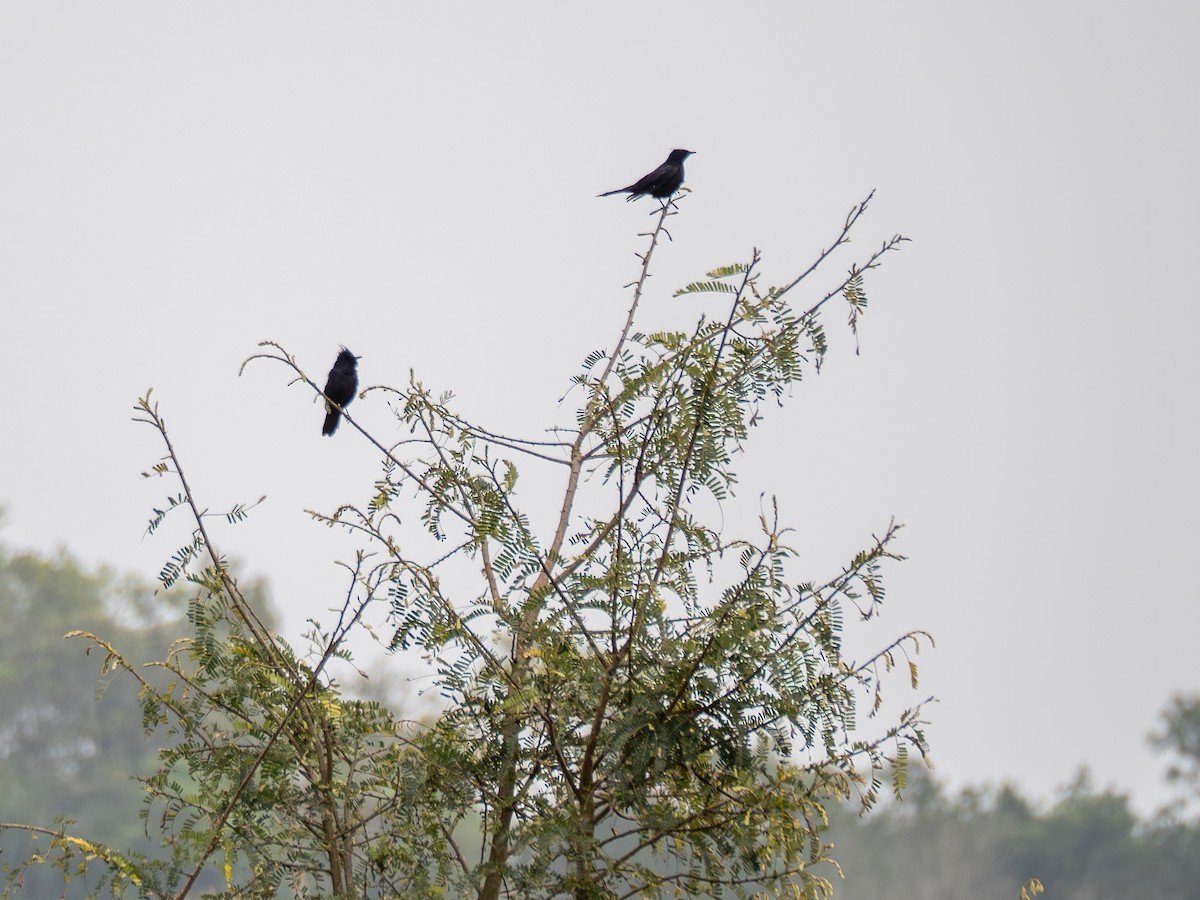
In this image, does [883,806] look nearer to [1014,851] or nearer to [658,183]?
[1014,851]

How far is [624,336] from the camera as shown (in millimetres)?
4551

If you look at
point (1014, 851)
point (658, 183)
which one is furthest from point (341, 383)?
point (1014, 851)

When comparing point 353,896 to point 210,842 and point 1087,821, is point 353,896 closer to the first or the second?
point 210,842

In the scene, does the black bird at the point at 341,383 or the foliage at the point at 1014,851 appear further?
the foliage at the point at 1014,851

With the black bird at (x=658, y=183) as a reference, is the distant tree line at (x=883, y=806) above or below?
above

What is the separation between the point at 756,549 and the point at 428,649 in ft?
2.98

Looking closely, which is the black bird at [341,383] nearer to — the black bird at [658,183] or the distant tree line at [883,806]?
the black bird at [658,183]

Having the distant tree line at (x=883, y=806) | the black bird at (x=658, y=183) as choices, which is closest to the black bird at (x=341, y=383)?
the black bird at (x=658, y=183)

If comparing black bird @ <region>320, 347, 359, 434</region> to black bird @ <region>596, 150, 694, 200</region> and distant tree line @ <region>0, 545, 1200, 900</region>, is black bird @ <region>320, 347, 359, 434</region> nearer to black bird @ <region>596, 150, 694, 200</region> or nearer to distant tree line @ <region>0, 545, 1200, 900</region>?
black bird @ <region>596, 150, 694, 200</region>

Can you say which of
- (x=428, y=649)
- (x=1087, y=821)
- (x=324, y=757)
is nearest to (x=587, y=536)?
(x=428, y=649)

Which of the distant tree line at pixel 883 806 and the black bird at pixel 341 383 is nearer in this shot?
the black bird at pixel 341 383

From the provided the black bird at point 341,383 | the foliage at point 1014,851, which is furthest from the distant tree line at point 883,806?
the black bird at point 341,383

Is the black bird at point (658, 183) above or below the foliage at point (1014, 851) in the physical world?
below

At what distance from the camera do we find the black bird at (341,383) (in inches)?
300
